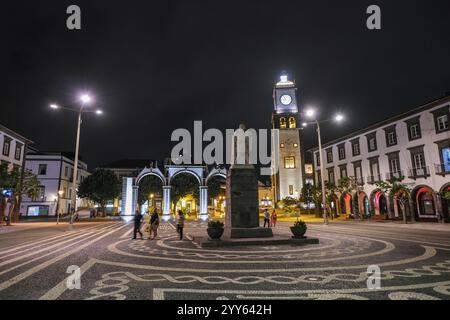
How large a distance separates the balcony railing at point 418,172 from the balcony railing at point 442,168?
1020 millimetres

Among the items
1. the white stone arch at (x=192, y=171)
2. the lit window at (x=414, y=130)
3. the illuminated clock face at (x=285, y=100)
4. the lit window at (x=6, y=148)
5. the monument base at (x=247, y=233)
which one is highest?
the illuminated clock face at (x=285, y=100)

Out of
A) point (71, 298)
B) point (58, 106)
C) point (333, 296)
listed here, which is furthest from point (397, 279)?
point (58, 106)

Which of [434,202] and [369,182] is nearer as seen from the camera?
[434,202]

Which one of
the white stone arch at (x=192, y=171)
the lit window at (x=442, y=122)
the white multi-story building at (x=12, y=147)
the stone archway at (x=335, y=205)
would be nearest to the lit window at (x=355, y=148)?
the stone archway at (x=335, y=205)

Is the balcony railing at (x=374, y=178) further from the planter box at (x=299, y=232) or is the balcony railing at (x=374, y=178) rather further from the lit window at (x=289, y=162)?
the planter box at (x=299, y=232)

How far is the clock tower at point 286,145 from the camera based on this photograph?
60.0 meters

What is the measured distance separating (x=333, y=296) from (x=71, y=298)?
487cm

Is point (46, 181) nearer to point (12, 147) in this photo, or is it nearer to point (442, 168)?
point (12, 147)

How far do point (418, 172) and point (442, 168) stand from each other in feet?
8.52

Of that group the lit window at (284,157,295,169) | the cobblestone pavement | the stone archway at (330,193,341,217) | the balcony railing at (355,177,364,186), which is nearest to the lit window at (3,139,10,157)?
the cobblestone pavement

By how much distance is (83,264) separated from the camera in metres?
8.19

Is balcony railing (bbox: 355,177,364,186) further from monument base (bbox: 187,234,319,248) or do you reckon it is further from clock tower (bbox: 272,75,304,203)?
monument base (bbox: 187,234,319,248)

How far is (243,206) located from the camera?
14.1 metres
